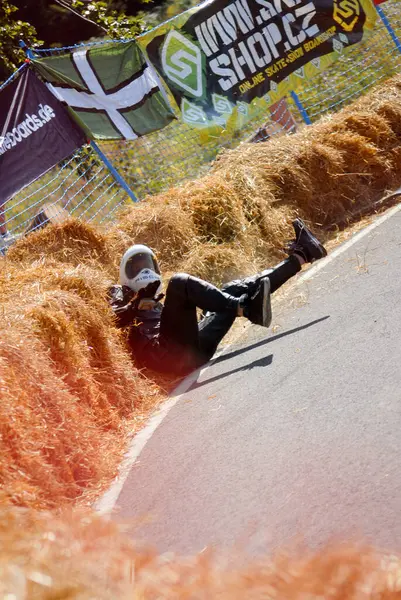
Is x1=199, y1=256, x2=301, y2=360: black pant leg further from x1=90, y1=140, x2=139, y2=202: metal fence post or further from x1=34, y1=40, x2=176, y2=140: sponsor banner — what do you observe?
x1=34, y1=40, x2=176, y2=140: sponsor banner

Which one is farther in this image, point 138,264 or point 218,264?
point 218,264

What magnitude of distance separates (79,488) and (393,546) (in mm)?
2488

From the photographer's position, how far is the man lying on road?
7809 mm

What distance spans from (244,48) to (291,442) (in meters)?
8.86

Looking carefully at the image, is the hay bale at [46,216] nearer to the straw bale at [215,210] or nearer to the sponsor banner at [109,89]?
the sponsor banner at [109,89]

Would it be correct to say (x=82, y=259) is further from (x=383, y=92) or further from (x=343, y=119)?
(x=383, y=92)

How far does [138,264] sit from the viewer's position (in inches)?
336

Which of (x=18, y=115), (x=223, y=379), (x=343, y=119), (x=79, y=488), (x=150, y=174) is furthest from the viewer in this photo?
(x=150, y=174)

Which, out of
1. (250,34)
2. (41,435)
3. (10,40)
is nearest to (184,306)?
(41,435)

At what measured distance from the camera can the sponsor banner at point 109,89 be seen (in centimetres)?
1174

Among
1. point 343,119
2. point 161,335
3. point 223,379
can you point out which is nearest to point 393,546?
point 223,379

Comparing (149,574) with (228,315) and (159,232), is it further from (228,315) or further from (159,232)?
(159,232)

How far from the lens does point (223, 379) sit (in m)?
7.23

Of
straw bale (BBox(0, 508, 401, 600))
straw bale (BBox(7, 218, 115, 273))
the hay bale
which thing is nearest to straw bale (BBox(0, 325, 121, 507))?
straw bale (BBox(0, 508, 401, 600))
